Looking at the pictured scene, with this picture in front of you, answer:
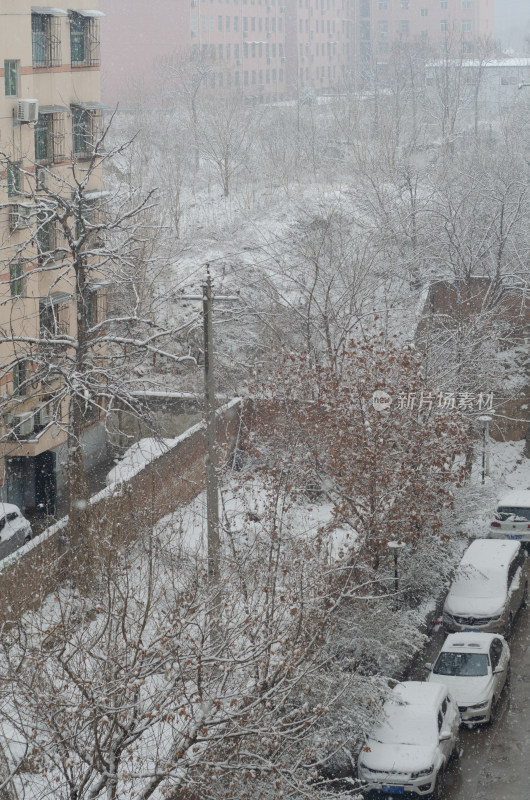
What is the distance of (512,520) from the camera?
23.0 metres

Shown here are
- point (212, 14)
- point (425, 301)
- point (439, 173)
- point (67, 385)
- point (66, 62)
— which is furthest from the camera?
point (212, 14)

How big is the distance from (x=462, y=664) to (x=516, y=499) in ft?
28.5

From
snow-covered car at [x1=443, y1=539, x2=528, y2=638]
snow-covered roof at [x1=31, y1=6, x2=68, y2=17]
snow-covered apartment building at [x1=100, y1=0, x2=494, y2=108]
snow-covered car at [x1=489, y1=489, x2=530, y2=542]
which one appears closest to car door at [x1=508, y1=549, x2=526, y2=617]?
snow-covered car at [x1=443, y1=539, x2=528, y2=638]

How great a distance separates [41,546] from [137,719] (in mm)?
7211

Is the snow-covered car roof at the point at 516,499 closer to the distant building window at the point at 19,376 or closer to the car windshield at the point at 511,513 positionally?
the car windshield at the point at 511,513

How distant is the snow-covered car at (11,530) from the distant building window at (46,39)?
33.9ft

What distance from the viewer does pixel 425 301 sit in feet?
106

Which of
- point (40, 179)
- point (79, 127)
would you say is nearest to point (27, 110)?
point (79, 127)

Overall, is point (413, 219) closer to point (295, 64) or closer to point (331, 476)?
point (331, 476)

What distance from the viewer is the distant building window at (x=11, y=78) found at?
21.9m

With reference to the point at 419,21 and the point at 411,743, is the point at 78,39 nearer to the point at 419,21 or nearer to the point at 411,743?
the point at 411,743

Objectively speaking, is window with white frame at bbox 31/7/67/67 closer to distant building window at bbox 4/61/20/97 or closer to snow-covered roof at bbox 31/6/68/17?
Result: snow-covered roof at bbox 31/6/68/17

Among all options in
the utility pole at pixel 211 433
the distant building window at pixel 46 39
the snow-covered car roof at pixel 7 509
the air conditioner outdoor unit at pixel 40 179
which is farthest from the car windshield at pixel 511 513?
the distant building window at pixel 46 39

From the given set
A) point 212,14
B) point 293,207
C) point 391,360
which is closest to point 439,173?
point 293,207
